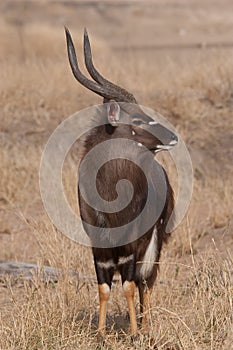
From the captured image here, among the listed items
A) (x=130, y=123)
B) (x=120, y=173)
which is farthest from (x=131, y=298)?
(x=130, y=123)

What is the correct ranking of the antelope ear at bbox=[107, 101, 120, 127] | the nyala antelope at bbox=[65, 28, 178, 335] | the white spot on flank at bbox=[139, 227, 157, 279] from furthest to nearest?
the white spot on flank at bbox=[139, 227, 157, 279], the nyala antelope at bbox=[65, 28, 178, 335], the antelope ear at bbox=[107, 101, 120, 127]

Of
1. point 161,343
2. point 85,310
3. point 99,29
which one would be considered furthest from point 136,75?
point 99,29

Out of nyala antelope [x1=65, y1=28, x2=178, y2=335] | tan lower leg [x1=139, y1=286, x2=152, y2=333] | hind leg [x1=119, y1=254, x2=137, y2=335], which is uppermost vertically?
nyala antelope [x1=65, y1=28, x2=178, y2=335]

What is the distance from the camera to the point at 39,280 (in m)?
5.52

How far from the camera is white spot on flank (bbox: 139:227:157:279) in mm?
5270

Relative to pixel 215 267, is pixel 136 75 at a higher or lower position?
higher

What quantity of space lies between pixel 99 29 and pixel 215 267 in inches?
1190

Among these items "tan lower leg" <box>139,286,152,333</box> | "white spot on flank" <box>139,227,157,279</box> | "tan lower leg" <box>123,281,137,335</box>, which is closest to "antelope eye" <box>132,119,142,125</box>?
"white spot on flank" <box>139,227,157,279</box>

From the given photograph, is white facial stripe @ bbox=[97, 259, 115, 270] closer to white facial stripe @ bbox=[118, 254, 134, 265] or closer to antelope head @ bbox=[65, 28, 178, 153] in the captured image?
white facial stripe @ bbox=[118, 254, 134, 265]

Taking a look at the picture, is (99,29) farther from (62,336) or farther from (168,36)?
(62,336)

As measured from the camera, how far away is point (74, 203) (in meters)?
8.09

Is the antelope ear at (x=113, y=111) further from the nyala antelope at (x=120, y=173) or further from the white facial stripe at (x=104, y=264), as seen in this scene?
the white facial stripe at (x=104, y=264)

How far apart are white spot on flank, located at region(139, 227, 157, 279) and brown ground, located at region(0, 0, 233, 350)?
25 cm

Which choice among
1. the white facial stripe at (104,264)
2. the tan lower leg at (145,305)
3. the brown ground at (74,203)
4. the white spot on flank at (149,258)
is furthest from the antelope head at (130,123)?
the tan lower leg at (145,305)
